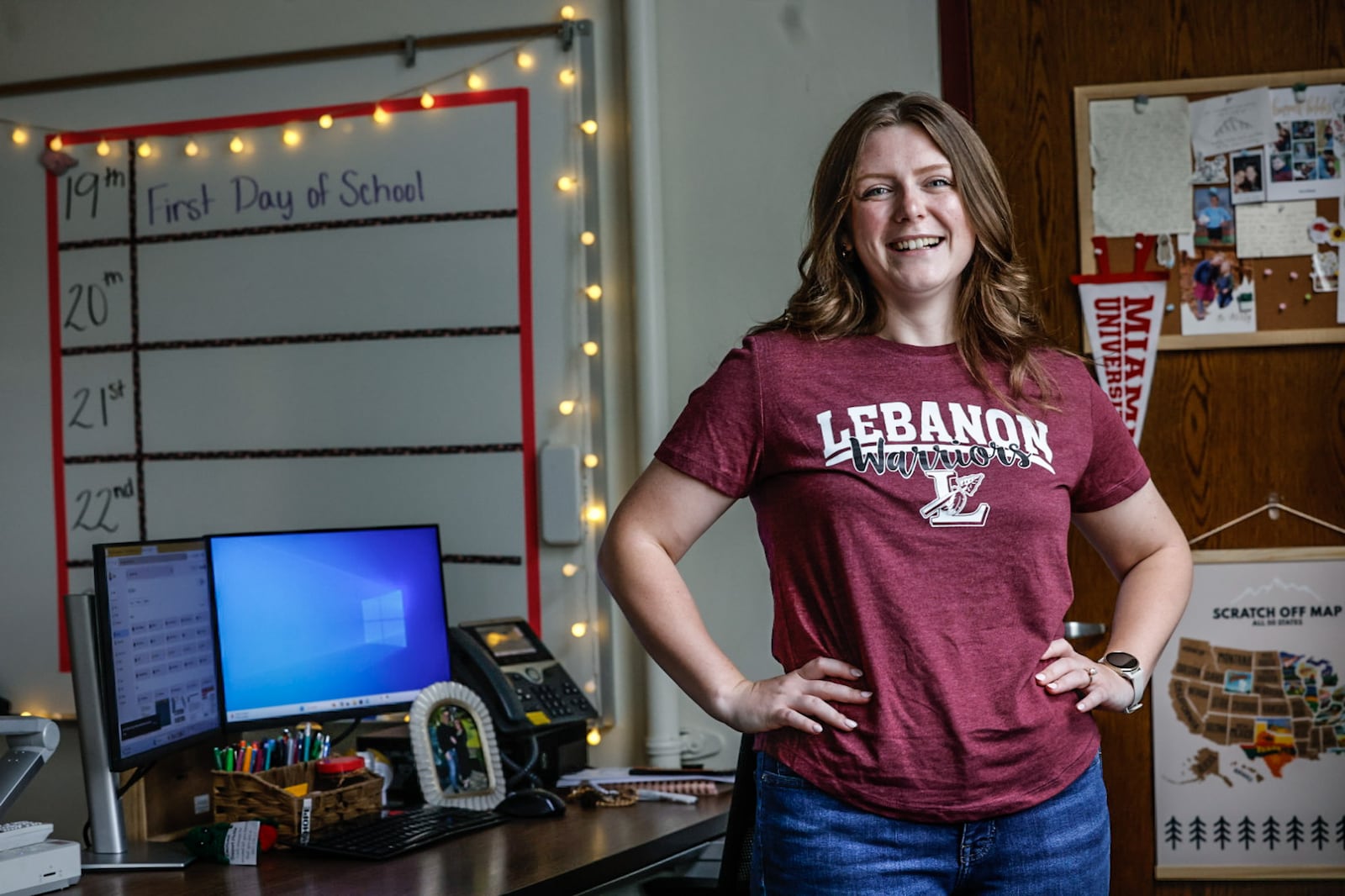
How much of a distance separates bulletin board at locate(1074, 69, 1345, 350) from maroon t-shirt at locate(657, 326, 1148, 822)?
1.15 meters

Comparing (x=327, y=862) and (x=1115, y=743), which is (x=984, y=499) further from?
(x=1115, y=743)

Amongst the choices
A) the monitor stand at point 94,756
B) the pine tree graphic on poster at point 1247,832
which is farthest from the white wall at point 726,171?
the monitor stand at point 94,756

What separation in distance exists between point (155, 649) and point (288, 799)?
0.29m

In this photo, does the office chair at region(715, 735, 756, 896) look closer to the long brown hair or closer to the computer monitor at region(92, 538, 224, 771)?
the long brown hair

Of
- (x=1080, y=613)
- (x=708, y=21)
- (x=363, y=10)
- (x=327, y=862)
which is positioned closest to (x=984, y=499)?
(x=327, y=862)

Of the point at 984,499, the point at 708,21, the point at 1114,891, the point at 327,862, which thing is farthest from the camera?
the point at 708,21

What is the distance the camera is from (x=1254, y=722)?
2.30 m

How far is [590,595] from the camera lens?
2539 mm

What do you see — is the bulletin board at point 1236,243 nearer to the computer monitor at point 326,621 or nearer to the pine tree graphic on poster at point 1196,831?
the pine tree graphic on poster at point 1196,831

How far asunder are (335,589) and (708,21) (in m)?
1.27

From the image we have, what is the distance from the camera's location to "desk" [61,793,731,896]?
1.59 meters

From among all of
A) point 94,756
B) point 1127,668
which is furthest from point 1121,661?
point 94,756

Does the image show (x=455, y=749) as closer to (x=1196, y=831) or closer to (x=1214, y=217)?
(x=1196, y=831)

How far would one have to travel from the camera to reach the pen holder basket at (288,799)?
1843 mm
